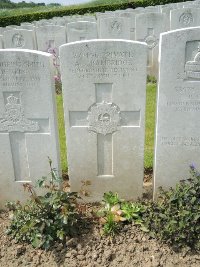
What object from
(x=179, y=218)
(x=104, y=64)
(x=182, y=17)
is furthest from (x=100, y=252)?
(x=182, y=17)

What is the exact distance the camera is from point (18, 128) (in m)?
3.67

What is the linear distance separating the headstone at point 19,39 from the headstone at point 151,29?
277 centimetres

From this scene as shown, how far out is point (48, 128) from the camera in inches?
143

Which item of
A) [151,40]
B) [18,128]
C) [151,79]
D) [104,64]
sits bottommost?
[151,79]

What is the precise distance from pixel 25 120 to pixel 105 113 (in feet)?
2.76

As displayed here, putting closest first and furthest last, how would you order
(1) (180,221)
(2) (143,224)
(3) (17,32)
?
(1) (180,221) → (2) (143,224) → (3) (17,32)

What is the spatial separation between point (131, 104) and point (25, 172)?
1436 millimetres

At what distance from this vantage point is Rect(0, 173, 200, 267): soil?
3213 millimetres

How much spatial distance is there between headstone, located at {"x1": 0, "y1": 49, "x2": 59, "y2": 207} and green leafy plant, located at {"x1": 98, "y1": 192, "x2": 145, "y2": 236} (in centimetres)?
71

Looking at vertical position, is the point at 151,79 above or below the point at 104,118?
below

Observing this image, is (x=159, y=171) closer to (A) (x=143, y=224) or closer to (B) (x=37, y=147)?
(A) (x=143, y=224)

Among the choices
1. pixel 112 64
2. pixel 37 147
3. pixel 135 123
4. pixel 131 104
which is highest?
pixel 112 64

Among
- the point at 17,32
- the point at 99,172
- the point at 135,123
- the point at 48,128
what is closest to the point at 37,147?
the point at 48,128

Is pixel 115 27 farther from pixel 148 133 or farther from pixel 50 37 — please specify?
pixel 148 133
